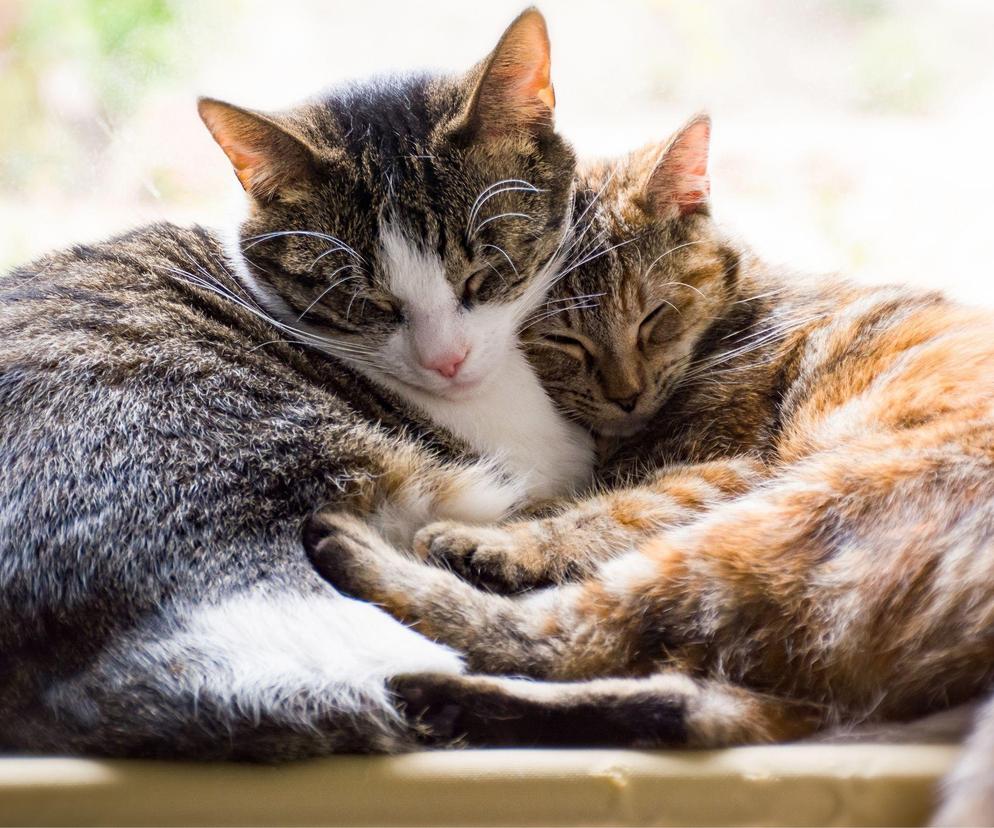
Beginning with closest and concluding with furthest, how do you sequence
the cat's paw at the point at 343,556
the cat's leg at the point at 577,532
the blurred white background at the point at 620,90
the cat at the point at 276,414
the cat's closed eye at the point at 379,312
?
the cat at the point at 276,414 → the cat's paw at the point at 343,556 → the cat's leg at the point at 577,532 → the cat's closed eye at the point at 379,312 → the blurred white background at the point at 620,90

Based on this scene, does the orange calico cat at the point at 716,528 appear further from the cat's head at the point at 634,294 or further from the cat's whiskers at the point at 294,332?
the cat's whiskers at the point at 294,332

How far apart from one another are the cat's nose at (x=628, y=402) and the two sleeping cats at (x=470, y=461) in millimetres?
12

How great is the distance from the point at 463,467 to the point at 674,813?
0.63 m

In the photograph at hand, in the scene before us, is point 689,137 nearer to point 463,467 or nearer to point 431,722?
point 463,467

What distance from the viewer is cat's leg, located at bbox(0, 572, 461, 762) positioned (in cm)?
108

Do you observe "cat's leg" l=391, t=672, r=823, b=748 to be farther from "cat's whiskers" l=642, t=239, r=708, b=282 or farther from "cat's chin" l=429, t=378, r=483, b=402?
"cat's whiskers" l=642, t=239, r=708, b=282

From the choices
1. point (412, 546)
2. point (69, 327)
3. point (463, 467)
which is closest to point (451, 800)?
point (412, 546)

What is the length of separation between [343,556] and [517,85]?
0.76m

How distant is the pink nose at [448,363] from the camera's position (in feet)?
4.75

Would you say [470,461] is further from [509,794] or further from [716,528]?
[509,794]

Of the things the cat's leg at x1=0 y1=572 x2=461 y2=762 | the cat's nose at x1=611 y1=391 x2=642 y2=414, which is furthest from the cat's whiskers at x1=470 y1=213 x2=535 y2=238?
the cat's leg at x1=0 y1=572 x2=461 y2=762

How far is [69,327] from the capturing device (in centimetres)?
136

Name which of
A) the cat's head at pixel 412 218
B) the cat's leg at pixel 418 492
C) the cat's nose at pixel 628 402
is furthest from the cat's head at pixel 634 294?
the cat's leg at pixel 418 492

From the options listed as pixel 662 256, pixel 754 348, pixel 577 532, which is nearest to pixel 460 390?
pixel 577 532
